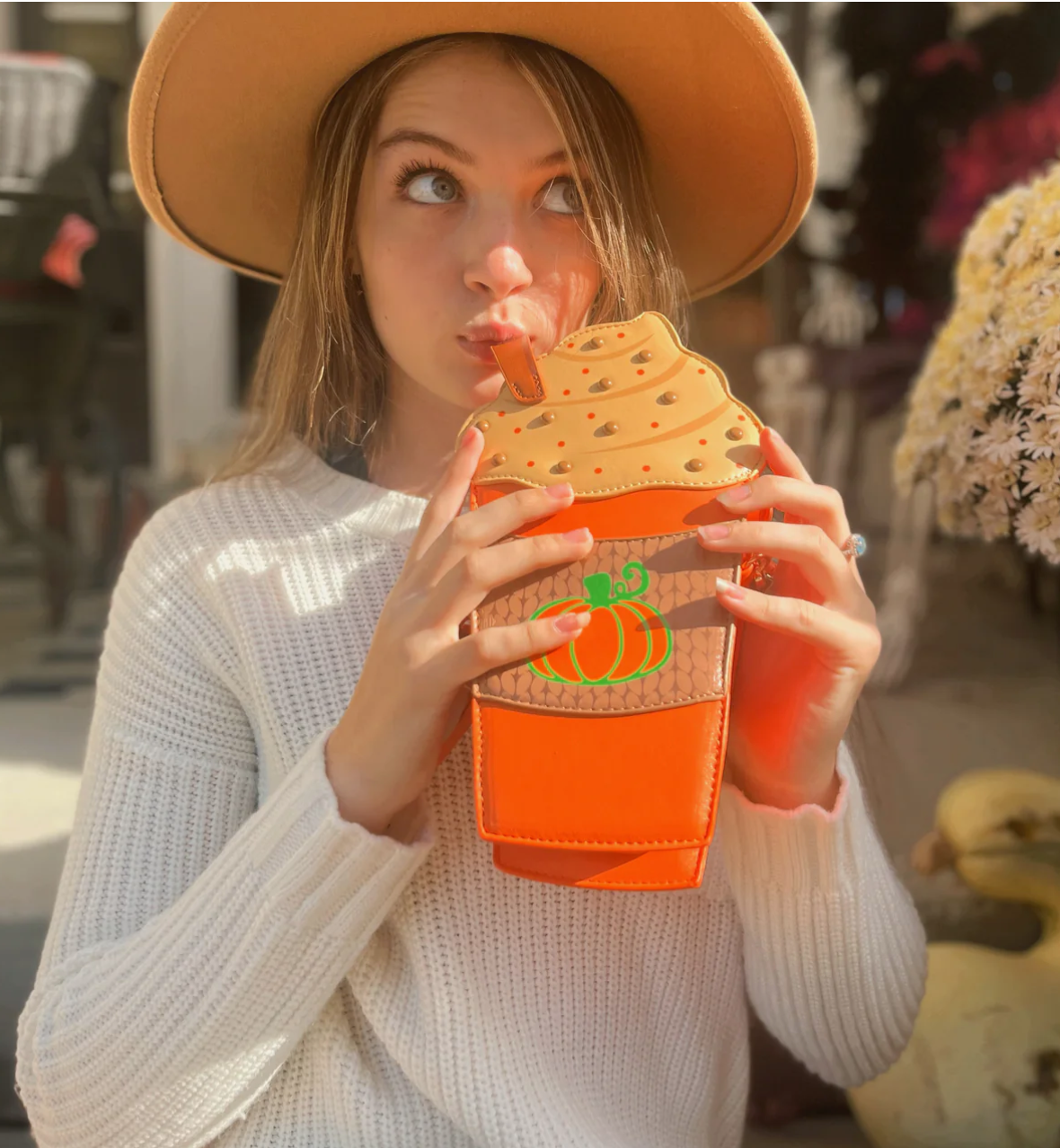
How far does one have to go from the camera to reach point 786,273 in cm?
207

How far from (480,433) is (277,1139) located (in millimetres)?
456

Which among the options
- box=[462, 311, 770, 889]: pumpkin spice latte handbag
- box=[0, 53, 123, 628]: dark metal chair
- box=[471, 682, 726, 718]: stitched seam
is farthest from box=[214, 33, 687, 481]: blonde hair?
box=[0, 53, 123, 628]: dark metal chair

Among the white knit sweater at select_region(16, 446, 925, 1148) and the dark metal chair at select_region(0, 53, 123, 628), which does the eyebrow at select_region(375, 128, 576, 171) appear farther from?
the dark metal chair at select_region(0, 53, 123, 628)

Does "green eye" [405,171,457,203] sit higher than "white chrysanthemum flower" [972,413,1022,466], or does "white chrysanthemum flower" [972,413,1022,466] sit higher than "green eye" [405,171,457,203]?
"green eye" [405,171,457,203]

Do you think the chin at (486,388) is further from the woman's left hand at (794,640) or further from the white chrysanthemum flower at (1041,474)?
the white chrysanthemum flower at (1041,474)

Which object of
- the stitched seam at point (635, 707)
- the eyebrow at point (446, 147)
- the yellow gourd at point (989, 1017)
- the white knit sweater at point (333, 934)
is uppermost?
the eyebrow at point (446, 147)

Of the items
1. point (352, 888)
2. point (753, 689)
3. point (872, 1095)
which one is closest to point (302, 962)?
point (352, 888)

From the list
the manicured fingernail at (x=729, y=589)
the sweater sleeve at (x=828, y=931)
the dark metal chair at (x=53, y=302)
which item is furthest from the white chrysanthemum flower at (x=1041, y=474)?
the dark metal chair at (x=53, y=302)

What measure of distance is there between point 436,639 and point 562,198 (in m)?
0.33

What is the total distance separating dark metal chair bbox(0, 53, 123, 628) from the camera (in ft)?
6.26

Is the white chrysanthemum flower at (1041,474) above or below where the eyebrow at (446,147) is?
below

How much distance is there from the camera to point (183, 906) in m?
0.62

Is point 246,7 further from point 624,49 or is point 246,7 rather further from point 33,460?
Answer: point 33,460

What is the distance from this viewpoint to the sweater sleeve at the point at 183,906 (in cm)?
59
